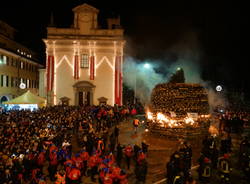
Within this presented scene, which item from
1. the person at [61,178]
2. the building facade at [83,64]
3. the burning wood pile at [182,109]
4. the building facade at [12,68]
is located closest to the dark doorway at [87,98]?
the building facade at [83,64]

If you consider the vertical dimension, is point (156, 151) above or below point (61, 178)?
above

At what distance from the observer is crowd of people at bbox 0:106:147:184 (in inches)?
434

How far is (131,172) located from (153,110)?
7.14 metres

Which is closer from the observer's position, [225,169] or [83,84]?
[225,169]

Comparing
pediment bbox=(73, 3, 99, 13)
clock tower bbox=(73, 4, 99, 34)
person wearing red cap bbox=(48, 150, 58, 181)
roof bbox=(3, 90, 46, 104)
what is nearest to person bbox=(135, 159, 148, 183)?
person wearing red cap bbox=(48, 150, 58, 181)

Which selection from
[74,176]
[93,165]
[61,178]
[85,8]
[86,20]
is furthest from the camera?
[86,20]

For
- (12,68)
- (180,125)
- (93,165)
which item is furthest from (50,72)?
(93,165)

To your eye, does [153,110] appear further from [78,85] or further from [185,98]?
[78,85]

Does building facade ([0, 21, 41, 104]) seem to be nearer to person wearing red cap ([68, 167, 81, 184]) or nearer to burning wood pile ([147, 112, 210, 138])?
burning wood pile ([147, 112, 210, 138])

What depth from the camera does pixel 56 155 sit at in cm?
1272

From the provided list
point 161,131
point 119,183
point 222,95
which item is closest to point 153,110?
point 161,131

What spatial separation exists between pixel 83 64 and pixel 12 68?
41.4 ft

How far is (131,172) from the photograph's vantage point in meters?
13.7

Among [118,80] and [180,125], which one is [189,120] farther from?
[118,80]
